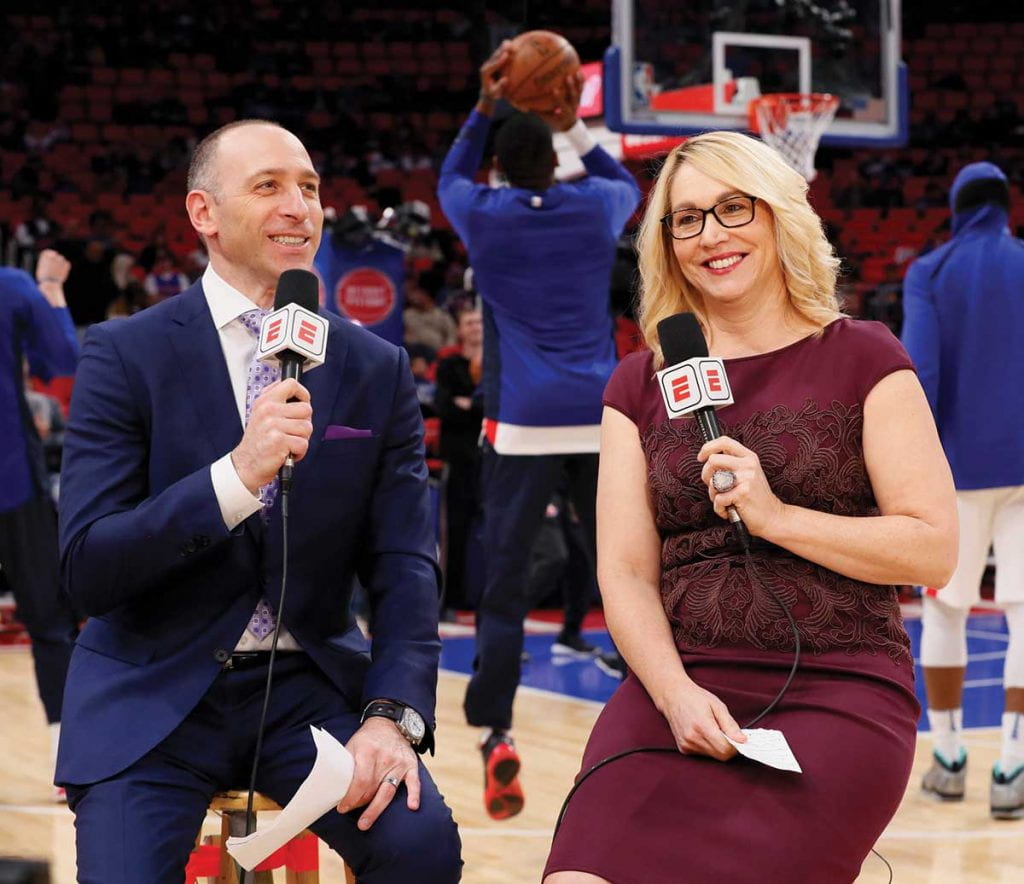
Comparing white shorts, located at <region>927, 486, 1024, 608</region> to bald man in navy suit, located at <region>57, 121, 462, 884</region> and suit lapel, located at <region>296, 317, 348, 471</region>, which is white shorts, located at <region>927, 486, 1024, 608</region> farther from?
suit lapel, located at <region>296, 317, 348, 471</region>

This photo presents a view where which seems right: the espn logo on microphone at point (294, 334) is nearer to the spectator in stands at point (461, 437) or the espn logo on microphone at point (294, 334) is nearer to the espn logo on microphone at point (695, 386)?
the espn logo on microphone at point (695, 386)

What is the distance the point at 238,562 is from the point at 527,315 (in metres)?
2.52

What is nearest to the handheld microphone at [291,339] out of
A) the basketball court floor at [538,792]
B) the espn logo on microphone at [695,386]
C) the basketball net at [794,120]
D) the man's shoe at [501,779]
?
the espn logo on microphone at [695,386]

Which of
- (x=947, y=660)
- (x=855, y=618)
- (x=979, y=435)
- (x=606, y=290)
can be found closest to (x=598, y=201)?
(x=606, y=290)

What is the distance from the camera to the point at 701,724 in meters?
2.35

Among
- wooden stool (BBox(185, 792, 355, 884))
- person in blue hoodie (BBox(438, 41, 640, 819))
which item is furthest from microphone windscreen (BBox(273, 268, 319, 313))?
person in blue hoodie (BBox(438, 41, 640, 819))

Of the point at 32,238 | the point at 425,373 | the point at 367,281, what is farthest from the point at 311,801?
the point at 32,238

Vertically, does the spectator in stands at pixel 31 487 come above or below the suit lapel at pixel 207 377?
below

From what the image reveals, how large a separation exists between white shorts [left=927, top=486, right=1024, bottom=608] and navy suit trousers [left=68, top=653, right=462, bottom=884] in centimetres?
285

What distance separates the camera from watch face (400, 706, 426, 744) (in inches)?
96.3

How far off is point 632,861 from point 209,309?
3.78ft

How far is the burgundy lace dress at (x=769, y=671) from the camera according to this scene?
7.48ft

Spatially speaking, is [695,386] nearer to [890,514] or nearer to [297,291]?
[890,514]

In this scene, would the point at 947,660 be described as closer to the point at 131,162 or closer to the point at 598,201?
the point at 598,201
